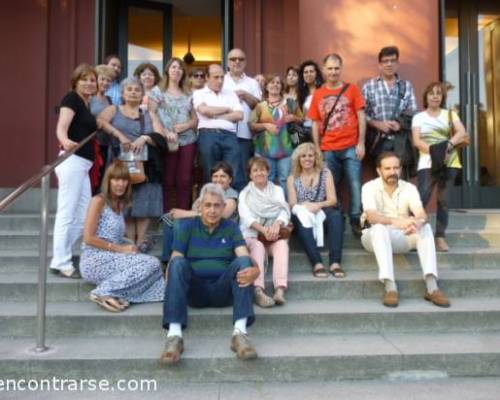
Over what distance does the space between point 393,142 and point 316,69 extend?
46.1 inches

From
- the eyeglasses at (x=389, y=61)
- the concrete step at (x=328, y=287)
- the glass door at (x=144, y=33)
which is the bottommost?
the concrete step at (x=328, y=287)

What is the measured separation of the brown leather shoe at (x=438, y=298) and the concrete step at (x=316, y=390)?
2.26 ft

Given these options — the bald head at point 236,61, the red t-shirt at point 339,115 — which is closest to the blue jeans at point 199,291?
the red t-shirt at point 339,115

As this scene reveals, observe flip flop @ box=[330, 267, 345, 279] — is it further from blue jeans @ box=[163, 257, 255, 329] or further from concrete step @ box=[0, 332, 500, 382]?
blue jeans @ box=[163, 257, 255, 329]

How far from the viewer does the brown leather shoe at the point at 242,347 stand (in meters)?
3.09

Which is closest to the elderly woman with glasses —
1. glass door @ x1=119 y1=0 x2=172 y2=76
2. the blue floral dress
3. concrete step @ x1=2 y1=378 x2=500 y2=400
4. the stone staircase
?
the stone staircase

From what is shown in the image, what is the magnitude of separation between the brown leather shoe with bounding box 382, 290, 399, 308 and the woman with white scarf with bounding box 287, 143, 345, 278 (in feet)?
1.49

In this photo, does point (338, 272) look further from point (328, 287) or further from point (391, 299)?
point (391, 299)

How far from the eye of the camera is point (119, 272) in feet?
12.2

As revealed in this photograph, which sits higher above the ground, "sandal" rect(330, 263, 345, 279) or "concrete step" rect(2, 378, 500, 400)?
"sandal" rect(330, 263, 345, 279)

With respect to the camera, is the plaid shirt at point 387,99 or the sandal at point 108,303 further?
the plaid shirt at point 387,99

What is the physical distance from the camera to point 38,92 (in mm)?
6797

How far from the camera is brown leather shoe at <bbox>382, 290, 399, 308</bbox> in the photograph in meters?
3.76

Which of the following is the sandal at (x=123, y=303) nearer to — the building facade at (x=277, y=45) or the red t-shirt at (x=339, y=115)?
the red t-shirt at (x=339, y=115)
